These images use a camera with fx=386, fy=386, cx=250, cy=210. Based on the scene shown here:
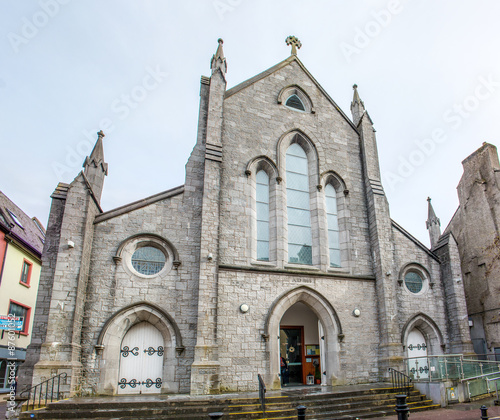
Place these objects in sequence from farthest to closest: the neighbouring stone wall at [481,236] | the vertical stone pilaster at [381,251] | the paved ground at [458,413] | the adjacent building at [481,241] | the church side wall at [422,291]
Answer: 1. the neighbouring stone wall at [481,236]
2. the adjacent building at [481,241]
3. the church side wall at [422,291]
4. the vertical stone pilaster at [381,251]
5. the paved ground at [458,413]

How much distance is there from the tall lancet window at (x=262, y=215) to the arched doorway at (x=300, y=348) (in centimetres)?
276

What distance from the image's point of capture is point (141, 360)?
1138cm

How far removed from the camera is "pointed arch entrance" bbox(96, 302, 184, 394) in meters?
10.9

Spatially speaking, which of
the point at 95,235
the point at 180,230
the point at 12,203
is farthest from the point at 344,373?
the point at 12,203

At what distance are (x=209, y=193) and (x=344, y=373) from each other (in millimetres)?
7489

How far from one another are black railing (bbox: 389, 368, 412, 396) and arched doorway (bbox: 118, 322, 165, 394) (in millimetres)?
7002

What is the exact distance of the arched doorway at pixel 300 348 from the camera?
14328 millimetres

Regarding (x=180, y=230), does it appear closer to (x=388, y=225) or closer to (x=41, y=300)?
(x=41, y=300)

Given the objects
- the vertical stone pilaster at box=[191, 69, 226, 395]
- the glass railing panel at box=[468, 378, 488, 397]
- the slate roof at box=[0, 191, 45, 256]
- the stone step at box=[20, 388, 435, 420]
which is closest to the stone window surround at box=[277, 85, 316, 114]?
the vertical stone pilaster at box=[191, 69, 226, 395]

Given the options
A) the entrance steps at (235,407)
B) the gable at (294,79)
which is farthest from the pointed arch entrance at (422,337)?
the gable at (294,79)

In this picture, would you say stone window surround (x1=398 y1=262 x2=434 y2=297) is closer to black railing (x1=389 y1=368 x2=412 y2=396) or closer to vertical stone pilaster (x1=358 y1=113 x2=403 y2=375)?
vertical stone pilaster (x1=358 y1=113 x2=403 y2=375)

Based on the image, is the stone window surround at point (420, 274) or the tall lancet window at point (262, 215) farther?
the stone window surround at point (420, 274)

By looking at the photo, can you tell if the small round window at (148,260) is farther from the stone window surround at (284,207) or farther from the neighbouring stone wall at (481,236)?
the neighbouring stone wall at (481,236)

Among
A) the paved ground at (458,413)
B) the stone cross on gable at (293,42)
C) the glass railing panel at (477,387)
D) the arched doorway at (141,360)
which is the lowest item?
the paved ground at (458,413)
